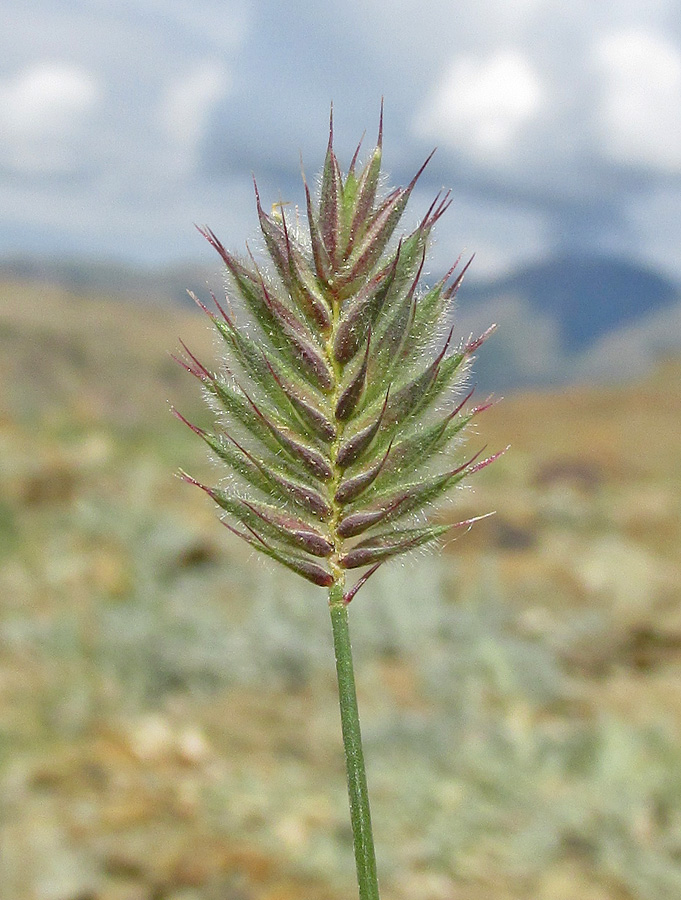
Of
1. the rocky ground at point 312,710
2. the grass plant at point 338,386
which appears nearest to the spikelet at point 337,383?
the grass plant at point 338,386

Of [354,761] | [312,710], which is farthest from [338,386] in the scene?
[312,710]

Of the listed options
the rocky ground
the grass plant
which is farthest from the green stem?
the rocky ground

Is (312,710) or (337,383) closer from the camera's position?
(337,383)

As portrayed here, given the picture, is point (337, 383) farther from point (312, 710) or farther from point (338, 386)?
point (312, 710)

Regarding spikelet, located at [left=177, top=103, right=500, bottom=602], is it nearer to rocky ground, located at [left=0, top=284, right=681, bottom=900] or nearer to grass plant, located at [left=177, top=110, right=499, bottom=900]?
grass plant, located at [left=177, top=110, right=499, bottom=900]

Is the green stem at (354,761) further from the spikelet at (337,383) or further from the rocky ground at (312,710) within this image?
the rocky ground at (312,710)

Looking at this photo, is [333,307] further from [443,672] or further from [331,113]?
[443,672]
